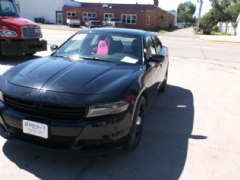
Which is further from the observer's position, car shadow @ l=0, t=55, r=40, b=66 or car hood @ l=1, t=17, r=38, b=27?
car hood @ l=1, t=17, r=38, b=27

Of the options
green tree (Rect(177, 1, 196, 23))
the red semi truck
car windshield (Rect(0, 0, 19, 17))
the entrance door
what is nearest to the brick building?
the entrance door

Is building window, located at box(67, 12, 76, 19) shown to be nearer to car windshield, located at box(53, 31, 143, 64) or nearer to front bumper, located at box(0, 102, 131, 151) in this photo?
car windshield, located at box(53, 31, 143, 64)

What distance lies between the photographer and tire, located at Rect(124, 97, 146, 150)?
12.1ft

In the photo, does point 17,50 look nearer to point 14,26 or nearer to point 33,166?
point 14,26

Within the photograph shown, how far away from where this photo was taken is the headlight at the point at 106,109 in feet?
10.6

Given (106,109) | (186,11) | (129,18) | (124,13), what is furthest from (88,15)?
(186,11)

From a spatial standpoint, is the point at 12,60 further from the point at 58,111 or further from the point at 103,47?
the point at 58,111

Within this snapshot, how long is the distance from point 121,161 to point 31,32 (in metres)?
7.89

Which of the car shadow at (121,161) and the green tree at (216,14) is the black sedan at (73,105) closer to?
the car shadow at (121,161)

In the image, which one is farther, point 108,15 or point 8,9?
point 108,15

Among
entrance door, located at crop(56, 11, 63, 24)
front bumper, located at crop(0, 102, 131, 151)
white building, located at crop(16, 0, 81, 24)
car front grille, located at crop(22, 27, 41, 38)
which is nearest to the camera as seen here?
front bumper, located at crop(0, 102, 131, 151)

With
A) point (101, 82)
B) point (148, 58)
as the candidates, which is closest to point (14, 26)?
point (148, 58)

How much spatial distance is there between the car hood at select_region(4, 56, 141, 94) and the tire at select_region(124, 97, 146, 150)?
36 cm

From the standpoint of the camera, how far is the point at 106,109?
10.8 ft
